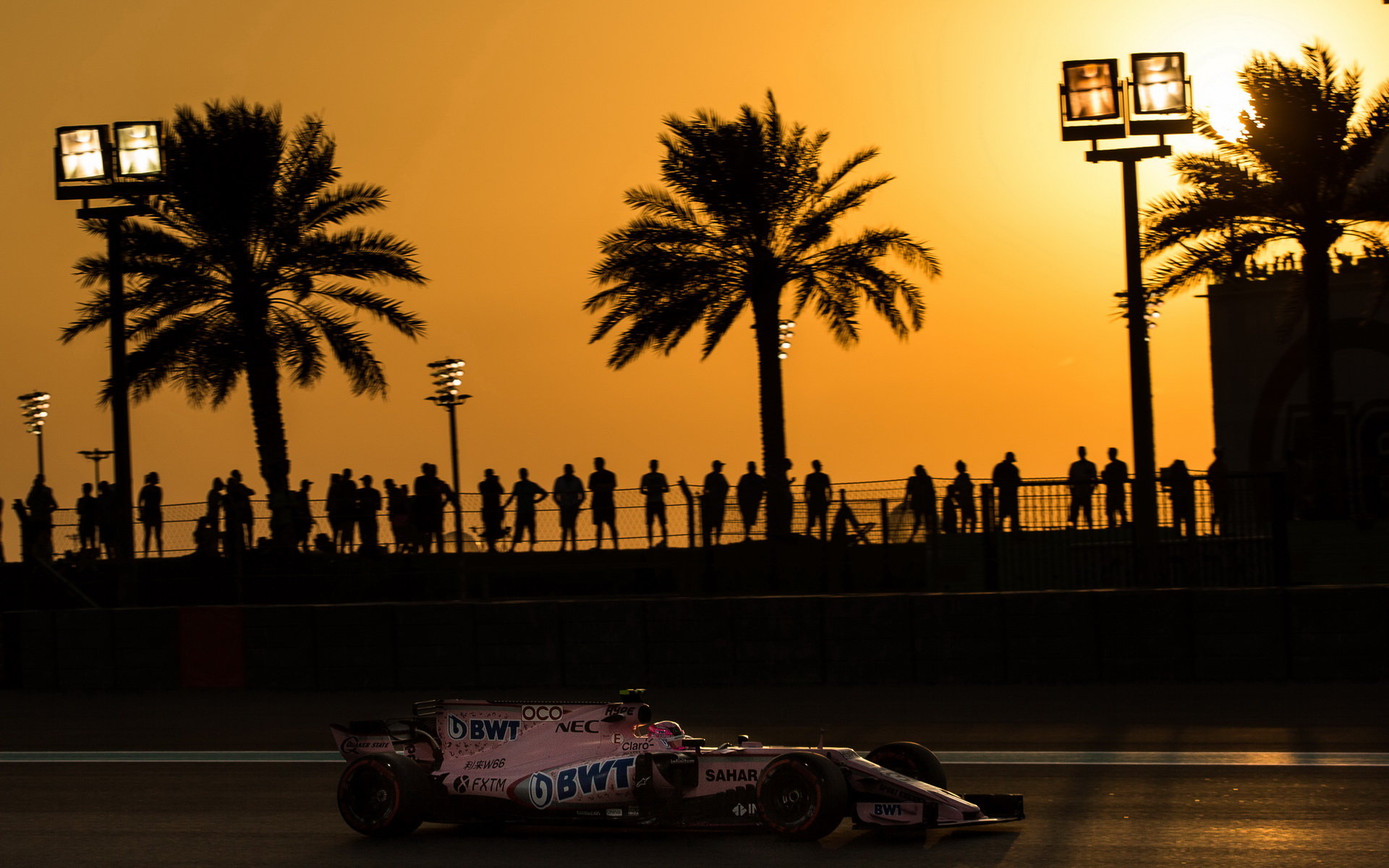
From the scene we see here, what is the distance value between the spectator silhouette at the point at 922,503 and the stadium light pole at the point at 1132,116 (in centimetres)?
222

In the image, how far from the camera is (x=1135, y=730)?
39.3ft

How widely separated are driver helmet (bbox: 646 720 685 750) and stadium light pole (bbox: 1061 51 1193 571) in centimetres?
1120

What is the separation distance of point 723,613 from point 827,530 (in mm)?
3145

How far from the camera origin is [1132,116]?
724 inches

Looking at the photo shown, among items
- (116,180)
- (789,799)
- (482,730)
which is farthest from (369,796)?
(116,180)

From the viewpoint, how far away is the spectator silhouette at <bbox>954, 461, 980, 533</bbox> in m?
17.2

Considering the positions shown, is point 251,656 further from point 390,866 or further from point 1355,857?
point 1355,857

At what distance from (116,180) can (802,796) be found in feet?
56.4

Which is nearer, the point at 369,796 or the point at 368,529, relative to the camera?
the point at 369,796

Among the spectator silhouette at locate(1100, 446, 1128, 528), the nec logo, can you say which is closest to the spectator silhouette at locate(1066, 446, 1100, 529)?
the spectator silhouette at locate(1100, 446, 1128, 528)

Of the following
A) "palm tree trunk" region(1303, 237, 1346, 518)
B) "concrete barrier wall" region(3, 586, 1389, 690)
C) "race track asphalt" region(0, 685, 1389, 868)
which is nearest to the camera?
"race track asphalt" region(0, 685, 1389, 868)

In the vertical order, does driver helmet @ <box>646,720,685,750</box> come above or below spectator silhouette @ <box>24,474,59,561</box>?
→ below

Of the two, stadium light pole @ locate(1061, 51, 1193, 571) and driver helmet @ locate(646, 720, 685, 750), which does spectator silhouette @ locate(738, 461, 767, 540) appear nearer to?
stadium light pole @ locate(1061, 51, 1193, 571)

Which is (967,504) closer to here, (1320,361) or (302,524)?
(302,524)
